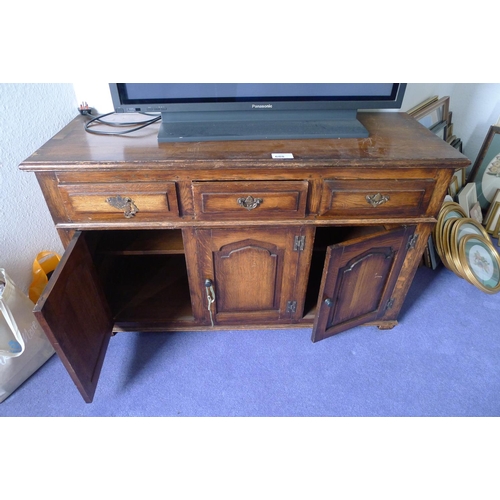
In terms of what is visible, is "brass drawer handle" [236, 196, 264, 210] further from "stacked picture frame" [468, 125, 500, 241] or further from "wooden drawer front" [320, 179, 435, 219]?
"stacked picture frame" [468, 125, 500, 241]

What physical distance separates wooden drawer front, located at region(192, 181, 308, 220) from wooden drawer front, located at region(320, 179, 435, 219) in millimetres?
90

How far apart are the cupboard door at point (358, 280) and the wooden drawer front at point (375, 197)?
3.3 inches

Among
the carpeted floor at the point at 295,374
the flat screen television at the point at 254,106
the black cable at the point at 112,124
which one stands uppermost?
the flat screen television at the point at 254,106

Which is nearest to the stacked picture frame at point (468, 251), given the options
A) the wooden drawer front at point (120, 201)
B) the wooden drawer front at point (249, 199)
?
the wooden drawer front at point (249, 199)

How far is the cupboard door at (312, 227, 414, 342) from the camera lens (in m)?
1.12

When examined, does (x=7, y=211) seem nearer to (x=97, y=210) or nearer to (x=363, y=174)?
(x=97, y=210)

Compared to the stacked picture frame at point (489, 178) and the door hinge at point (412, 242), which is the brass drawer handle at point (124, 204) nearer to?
the door hinge at point (412, 242)

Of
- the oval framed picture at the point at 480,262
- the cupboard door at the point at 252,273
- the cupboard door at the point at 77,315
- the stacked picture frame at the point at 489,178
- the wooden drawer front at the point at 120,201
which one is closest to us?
the cupboard door at the point at 77,315

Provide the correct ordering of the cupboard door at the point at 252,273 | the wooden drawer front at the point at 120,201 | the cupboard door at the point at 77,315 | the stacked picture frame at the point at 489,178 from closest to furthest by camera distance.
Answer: the cupboard door at the point at 77,315 < the wooden drawer front at the point at 120,201 < the cupboard door at the point at 252,273 < the stacked picture frame at the point at 489,178

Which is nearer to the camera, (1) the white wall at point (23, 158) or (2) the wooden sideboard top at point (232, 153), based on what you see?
(2) the wooden sideboard top at point (232, 153)

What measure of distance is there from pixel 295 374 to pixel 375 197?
2.44 ft

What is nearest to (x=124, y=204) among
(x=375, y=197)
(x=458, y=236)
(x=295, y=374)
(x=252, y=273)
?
(x=252, y=273)

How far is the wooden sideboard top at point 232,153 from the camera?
929 mm

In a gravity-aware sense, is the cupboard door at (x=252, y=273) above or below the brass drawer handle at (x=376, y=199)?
below
